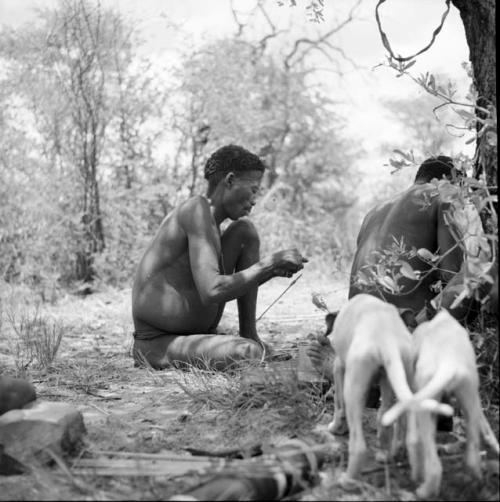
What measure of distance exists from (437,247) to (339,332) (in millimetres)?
1335

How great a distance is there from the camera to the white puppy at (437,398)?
7.15 ft

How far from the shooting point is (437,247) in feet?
12.4

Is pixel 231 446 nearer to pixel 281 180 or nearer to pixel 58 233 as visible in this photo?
pixel 58 233

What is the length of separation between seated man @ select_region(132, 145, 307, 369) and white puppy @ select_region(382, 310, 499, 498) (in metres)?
1.93

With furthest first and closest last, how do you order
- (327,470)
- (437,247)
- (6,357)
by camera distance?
1. (6,357)
2. (437,247)
3. (327,470)

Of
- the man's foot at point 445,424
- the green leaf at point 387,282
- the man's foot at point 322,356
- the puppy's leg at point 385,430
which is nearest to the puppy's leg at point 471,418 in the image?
the puppy's leg at point 385,430

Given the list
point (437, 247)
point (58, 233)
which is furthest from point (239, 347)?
point (58, 233)

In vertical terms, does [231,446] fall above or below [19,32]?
below

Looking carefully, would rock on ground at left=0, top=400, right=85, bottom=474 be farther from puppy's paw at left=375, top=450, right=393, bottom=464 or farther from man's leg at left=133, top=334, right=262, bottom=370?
man's leg at left=133, top=334, right=262, bottom=370

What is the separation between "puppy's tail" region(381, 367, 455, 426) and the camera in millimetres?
2115

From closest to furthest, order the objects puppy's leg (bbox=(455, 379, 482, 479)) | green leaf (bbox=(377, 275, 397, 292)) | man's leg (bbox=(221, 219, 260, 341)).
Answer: puppy's leg (bbox=(455, 379, 482, 479)) → green leaf (bbox=(377, 275, 397, 292)) → man's leg (bbox=(221, 219, 260, 341))

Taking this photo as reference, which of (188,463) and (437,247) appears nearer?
(188,463)

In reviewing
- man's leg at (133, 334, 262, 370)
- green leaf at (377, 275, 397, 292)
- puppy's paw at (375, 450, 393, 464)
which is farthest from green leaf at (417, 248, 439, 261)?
man's leg at (133, 334, 262, 370)

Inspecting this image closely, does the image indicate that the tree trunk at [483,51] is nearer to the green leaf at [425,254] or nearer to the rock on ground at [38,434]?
the green leaf at [425,254]
